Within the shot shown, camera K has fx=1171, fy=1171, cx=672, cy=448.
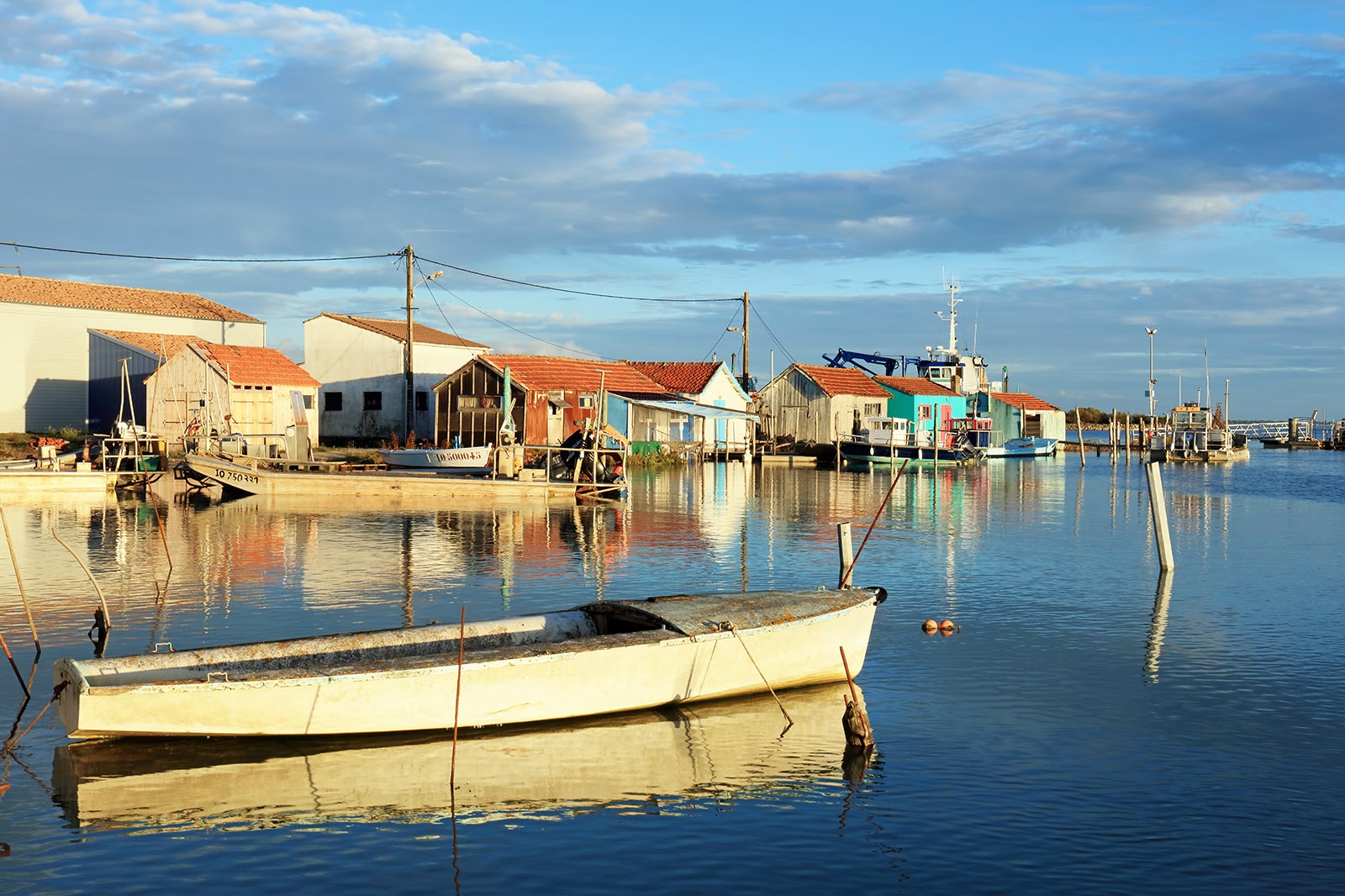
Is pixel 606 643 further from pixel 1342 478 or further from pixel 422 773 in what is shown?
pixel 1342 478

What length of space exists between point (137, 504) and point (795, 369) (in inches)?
1709

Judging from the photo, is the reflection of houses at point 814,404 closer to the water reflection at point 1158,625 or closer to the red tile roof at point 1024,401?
the red tile roof at point 1024,401

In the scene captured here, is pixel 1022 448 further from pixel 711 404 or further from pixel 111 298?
pixel 111 298

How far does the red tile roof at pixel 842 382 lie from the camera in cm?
7100

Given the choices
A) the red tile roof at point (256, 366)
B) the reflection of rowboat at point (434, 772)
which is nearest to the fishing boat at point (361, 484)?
the red tile roof at point (256, 366)

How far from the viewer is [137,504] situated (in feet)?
121

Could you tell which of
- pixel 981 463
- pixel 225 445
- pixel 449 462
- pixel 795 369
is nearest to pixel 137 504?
pixel 225 445

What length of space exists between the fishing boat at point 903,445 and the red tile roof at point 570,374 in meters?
12.8

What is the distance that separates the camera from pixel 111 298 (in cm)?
5978

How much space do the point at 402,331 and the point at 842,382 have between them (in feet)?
91.1

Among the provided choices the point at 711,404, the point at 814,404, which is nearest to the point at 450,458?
the point at 711,404

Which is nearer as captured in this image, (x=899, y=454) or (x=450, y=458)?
(x=450, y=458)

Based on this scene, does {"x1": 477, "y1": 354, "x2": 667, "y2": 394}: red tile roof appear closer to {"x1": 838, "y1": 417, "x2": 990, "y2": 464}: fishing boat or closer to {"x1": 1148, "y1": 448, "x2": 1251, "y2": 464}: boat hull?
{"x1": 838, "y1": 417, "x2": 990, "y2": 464}: fishing boat

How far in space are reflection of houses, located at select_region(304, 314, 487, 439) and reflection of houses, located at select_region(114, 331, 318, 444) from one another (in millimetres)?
5292
